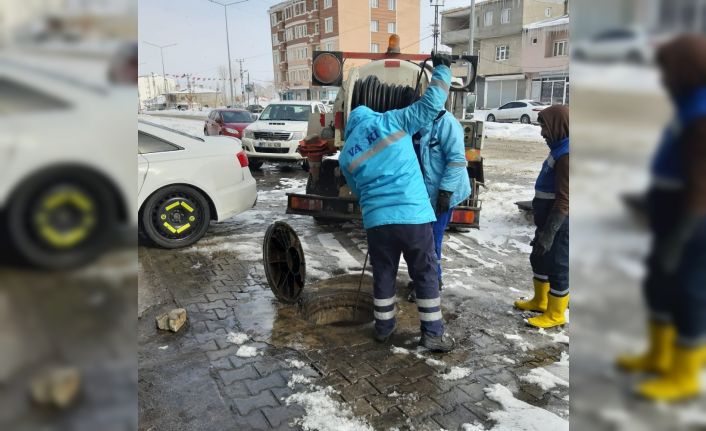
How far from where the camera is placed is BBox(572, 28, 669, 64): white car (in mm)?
538

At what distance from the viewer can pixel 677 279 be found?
1.87ft

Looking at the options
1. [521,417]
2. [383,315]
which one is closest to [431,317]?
[383,315]

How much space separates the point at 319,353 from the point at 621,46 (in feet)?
10.7

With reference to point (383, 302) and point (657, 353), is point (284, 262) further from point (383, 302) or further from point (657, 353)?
point (657, 353)

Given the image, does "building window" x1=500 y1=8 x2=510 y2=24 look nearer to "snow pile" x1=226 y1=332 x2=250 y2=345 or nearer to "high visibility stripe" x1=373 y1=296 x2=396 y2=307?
"high visibility stripe" x1=373 y1=296 x2=396 y2=307

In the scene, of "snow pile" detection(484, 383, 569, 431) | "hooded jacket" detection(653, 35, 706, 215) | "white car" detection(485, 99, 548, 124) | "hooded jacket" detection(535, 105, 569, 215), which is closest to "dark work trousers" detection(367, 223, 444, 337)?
"snow pile" detection(484, 383, 569, 431)

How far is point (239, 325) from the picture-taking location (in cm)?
401

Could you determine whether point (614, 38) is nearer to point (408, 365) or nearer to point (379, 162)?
point (379, 162)

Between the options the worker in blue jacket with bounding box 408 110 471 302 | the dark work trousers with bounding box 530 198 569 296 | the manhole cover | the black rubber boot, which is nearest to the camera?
the black rubber boot

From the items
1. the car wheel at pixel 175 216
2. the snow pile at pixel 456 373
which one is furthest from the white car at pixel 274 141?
the snow pile at pixel 456 373

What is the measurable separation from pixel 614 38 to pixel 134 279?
71 centimetres

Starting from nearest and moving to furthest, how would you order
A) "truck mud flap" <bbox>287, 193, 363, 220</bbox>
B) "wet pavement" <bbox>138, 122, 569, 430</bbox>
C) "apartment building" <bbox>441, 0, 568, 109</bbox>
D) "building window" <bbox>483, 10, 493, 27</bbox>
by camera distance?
1. "wet pavement" <bbox>138, 122, 569, 430</bbox>
2. "truck mud flap" <bbox>287, 193, 363, 220</bbox>
3. "apartment building" <bbox>441, 0, 568, 109</bbox>
4. "building window" <bbox>483, 10, 493, 27</bbox>

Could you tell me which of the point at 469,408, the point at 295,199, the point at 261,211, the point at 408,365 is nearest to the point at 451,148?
the point at 408,365

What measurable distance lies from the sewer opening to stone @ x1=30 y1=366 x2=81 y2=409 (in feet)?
12.3
